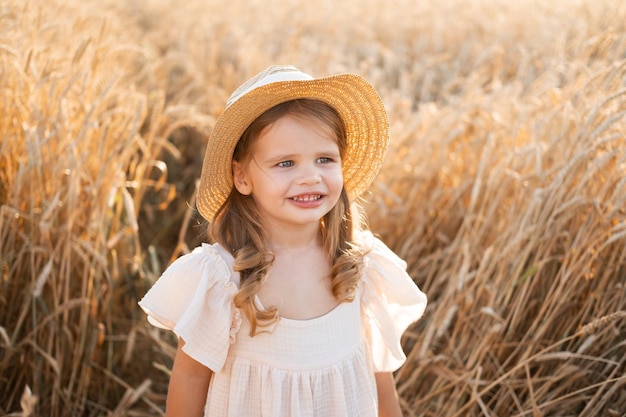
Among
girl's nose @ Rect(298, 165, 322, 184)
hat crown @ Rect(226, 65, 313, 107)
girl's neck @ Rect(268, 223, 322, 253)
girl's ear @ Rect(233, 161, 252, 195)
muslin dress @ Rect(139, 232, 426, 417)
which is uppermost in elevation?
hat crown @ Rect(226, 65, 313, 107)

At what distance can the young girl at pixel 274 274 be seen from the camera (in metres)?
1.69

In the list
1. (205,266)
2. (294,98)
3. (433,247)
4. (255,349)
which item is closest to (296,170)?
(294,98)

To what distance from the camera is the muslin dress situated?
1688 mm

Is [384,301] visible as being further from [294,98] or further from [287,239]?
[294,98]

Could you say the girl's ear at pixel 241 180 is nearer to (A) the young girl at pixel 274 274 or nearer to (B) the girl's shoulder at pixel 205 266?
(A) the young girl at pixel 274 274

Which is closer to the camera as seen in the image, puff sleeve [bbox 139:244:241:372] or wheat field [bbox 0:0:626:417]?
puff sleeve [bbox 139:244:241:372]

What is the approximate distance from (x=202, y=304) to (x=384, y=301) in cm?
55

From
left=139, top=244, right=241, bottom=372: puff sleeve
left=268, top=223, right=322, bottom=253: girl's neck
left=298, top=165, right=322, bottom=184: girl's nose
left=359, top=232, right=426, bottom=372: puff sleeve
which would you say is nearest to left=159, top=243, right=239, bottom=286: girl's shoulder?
left=139, top=244, right=241, bottom=372: puff sleeve

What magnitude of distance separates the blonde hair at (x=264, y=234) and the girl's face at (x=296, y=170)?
1.0 inches

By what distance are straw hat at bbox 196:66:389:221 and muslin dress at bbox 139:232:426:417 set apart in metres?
0.20

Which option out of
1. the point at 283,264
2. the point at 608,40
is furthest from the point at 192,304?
the point at 608,40

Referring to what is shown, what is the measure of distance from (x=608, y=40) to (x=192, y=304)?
174cm

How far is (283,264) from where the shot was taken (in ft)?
5.92

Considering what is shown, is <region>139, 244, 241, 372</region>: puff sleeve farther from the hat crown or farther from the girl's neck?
the hat crown
